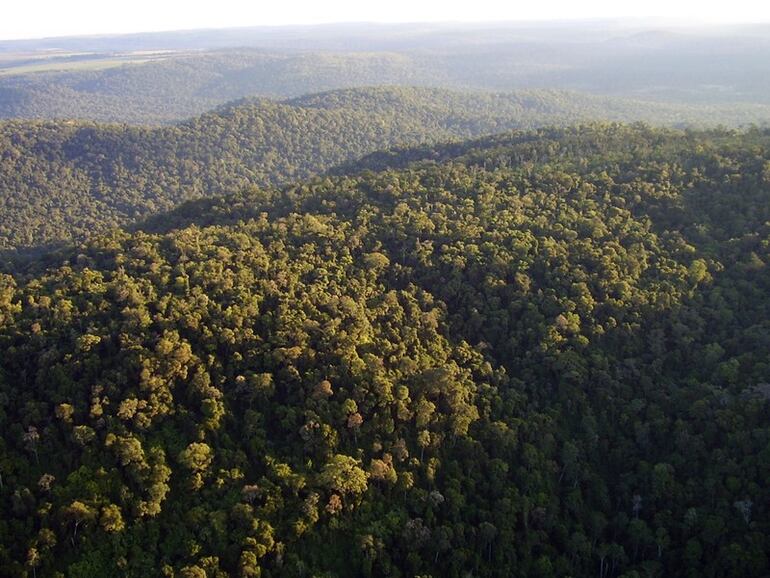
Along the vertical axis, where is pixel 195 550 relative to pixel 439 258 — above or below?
below

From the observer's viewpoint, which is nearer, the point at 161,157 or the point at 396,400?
the point at 396,400

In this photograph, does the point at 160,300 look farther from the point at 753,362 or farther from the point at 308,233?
the point at 753,362

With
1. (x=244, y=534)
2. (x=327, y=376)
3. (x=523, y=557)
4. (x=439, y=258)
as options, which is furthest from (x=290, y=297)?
(x=523, y=557)

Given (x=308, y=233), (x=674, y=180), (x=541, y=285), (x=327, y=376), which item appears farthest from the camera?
(x=674, y=180)

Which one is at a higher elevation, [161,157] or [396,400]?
[161,157]

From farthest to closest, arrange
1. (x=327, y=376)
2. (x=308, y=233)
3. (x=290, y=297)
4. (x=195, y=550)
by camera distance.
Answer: (x=308, y=233), (x=290, y=297), (x=327, y=376), (x=195, y=550)
